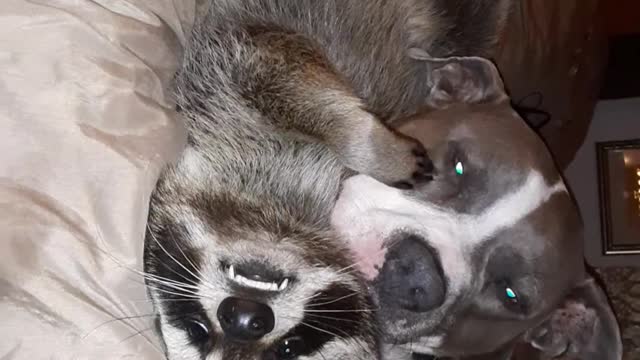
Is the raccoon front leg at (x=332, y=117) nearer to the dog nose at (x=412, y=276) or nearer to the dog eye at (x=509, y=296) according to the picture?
the dog nose at (x=412, y=276)

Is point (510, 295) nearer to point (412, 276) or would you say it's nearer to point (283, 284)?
point (412, 276)

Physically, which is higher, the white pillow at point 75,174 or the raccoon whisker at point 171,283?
the white pillow at point 75,174

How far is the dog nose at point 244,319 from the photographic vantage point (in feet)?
4.66

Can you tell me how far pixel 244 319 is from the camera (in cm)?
142

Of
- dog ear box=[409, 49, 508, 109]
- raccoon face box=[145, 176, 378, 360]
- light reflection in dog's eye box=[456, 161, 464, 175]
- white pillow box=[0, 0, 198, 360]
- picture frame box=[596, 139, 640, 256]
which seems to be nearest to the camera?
white pillow box=[0, 0, 198, 360]

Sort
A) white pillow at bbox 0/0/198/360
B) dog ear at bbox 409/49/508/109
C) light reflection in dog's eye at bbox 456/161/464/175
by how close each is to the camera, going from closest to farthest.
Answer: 1. white pillow at bbox 0/0/198/360
2. light reflection in dog's eye at bbox 456/161/464/175
3. dog ear at bbox 409/49/508/109

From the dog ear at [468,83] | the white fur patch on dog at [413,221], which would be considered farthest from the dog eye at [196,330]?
the dog ear at [468,83]

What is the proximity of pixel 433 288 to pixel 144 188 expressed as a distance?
0.55m

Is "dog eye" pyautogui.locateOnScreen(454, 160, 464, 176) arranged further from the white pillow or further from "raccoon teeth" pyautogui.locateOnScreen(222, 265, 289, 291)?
the white pillow

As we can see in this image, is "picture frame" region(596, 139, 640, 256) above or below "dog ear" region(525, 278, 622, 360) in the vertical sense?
below

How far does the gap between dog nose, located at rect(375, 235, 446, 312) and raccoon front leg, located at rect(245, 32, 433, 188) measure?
125mm

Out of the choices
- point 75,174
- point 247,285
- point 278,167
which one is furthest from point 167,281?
point 278,167

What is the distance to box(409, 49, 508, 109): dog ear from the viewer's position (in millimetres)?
1934

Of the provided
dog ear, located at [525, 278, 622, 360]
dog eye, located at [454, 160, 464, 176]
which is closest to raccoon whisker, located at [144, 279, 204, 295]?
dog eye, located at [454, 160, 464, 176]
